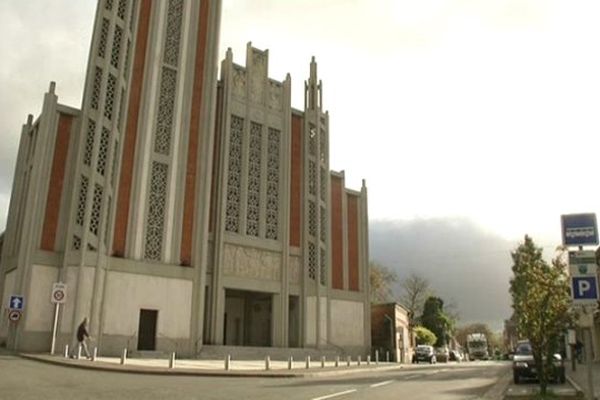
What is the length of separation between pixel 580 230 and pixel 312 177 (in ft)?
102

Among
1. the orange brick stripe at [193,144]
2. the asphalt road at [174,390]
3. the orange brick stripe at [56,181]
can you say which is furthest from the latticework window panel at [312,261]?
the asphalt road at [174,390]

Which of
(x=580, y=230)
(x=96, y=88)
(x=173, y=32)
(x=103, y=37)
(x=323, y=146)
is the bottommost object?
(x=580, y=230)

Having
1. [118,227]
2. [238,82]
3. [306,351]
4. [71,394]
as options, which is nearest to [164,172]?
[118,227]

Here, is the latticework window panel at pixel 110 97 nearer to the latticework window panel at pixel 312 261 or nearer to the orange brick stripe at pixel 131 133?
the orange brick stripe at pixel 131 133

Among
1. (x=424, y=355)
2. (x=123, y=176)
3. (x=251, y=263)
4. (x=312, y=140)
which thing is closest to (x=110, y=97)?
(x=123, y=176)

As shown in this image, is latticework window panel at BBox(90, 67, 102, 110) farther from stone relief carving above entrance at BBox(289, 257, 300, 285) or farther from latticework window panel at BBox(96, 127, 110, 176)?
stone relief carving above entrance at BBox(289, 257, 300, 285)

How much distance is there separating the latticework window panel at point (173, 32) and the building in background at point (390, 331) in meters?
26.1

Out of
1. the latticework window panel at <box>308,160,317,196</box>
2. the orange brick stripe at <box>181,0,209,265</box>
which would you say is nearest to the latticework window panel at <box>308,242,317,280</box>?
the latticework window panel at <box>308,160,317,196</box>

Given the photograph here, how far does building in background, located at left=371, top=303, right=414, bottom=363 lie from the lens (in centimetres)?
4681

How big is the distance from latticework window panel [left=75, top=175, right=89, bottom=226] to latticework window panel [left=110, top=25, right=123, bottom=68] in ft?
21.4

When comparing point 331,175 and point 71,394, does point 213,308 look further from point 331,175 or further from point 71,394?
point 71,394

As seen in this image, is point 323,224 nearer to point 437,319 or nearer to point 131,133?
point 131,133

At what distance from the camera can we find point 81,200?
95.0 feet

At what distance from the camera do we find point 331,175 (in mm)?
→ 43406
